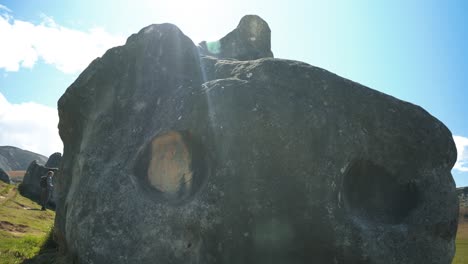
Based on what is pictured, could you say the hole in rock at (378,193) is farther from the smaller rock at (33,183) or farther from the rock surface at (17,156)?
the rock surface at (17,156)

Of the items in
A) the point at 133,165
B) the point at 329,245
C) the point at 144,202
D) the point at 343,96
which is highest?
the point at 343,96

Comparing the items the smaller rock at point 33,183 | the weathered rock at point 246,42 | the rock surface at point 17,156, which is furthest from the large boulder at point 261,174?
the rock surface at point 17,156

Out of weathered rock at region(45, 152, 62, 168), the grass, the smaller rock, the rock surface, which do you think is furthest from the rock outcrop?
the rock surface

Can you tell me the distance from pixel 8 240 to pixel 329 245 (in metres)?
10.7

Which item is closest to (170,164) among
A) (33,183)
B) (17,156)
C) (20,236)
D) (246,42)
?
(246,42)

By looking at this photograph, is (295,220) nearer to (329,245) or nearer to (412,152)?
(329,245)

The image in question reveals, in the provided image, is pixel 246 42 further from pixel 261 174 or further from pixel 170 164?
pixel 261 174

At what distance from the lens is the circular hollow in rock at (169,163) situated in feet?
29.1

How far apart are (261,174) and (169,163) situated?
211cm

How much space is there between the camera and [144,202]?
841 cm

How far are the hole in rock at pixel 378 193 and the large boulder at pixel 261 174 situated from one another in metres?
0.03

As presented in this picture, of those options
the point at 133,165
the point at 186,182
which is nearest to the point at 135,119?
the point at 133,165

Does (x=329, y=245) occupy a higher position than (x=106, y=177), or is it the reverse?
(x=106, y=177)

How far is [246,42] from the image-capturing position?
620 inches
